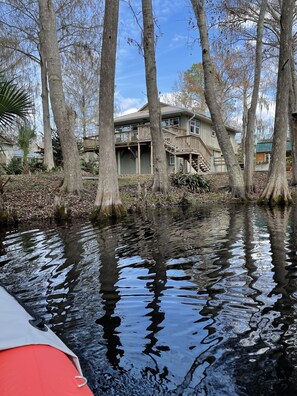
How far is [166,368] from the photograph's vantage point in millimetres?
2434

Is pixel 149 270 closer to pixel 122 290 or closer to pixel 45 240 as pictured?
pixel 122 290

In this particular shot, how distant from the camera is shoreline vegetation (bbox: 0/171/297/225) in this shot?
9.92 m

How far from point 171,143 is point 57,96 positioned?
41.4 ft

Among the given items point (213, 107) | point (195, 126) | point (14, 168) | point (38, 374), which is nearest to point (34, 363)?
point (38, 374)

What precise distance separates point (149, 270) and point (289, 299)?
1.96 m

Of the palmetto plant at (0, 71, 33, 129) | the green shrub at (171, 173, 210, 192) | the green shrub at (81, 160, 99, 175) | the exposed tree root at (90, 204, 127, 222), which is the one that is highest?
the palmetto plant at (0, 71, 33, 129)

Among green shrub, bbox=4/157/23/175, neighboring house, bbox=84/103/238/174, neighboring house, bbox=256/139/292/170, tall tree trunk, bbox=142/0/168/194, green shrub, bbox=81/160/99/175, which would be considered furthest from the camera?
neighboring house, bbox=256/139/292/170

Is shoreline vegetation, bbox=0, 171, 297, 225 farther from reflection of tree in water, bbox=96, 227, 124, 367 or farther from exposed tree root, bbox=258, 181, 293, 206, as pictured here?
reflection of tree in water, bbox=96, 227, 124, 367

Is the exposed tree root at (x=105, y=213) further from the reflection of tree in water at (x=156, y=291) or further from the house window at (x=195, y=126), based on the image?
the house window at (x=195, y=126)

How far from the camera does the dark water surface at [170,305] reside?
235cm

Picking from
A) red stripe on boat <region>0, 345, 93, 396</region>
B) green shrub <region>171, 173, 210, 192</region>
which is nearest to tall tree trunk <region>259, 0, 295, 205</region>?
green shrub <region>171, 173, 210, 192</region>

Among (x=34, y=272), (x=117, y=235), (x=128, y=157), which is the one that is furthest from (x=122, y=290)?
(x=128, y=157)

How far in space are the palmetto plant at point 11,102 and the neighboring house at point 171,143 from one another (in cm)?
1632

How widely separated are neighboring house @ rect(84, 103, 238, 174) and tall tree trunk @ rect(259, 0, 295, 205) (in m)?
10.5
